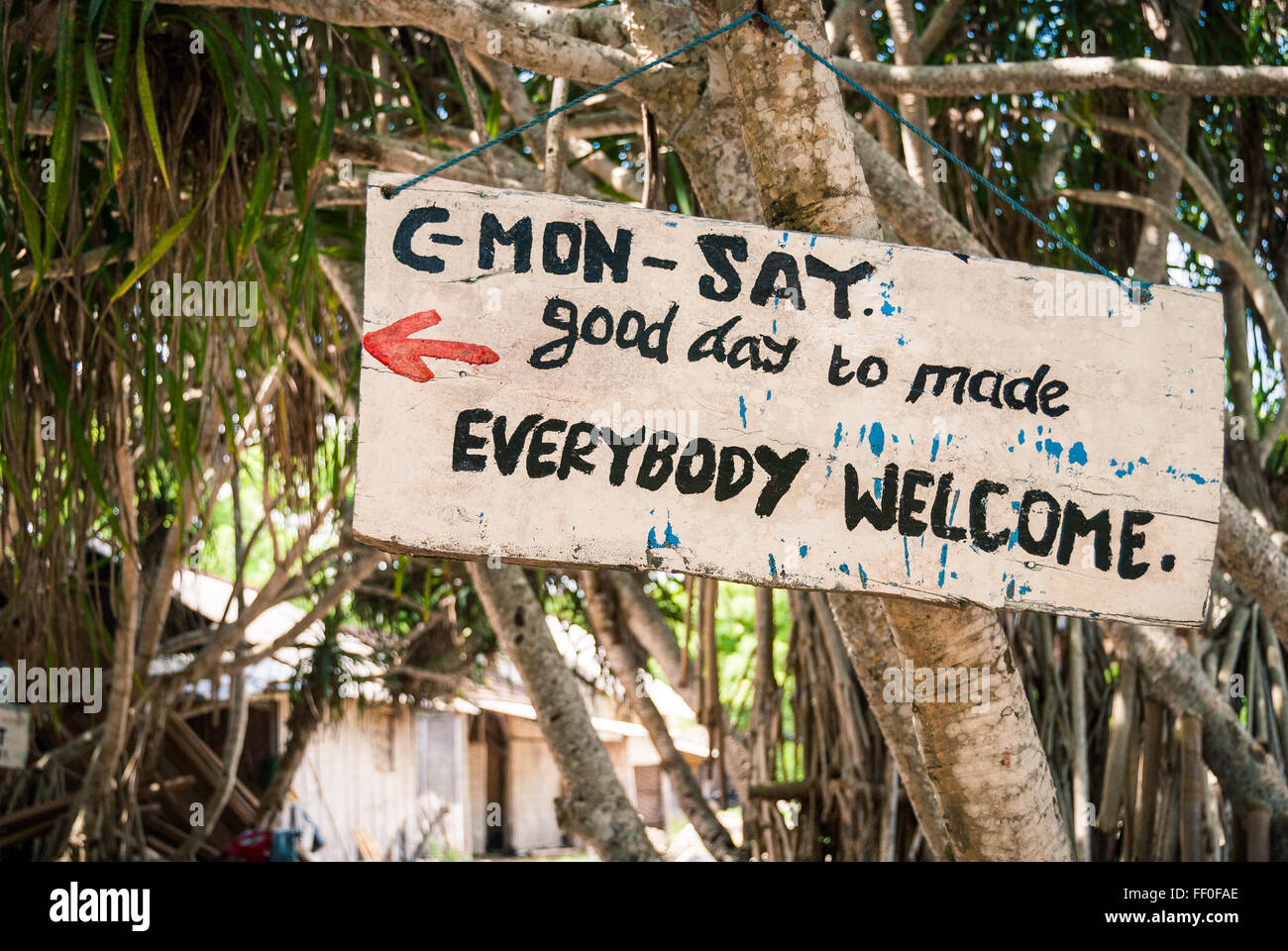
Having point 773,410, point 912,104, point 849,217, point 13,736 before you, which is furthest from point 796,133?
point 13,736

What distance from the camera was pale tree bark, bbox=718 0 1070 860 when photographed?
45.3 inches

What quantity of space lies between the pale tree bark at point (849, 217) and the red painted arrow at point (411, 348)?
1.26ft

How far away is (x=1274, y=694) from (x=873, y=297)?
2319 mm

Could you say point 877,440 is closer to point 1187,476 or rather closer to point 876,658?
→ point 1187,476

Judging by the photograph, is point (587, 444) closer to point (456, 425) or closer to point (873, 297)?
point (456, 425)

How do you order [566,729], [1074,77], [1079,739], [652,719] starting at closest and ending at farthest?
[1074,77], [566,729], [1079,739], [652,719]

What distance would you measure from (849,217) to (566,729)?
1.41 m

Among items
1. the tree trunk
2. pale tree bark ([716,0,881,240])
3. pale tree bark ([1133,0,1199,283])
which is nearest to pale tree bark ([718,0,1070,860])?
pale tree bark ([716,0,881,240])

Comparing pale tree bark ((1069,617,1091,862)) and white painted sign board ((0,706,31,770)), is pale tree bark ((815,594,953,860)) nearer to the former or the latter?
pale tree bark ((1069,617,1091,862))

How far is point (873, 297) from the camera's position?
105 cm

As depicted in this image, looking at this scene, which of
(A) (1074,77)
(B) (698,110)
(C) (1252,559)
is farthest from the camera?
(A) (1074,77)

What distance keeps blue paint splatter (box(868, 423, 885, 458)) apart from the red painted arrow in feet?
1.19

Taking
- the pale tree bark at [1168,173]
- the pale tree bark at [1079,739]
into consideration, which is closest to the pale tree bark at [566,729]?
the pale tree bark at [1079,739]

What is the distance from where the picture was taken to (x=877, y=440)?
40.6 inches
